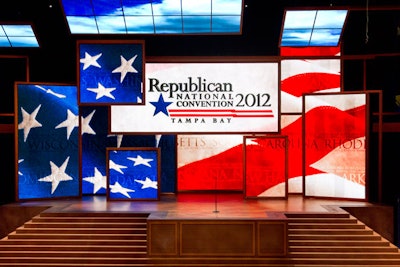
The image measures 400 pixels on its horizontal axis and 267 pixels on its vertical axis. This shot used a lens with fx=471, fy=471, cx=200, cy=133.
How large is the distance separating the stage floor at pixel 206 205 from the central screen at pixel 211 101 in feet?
6.72

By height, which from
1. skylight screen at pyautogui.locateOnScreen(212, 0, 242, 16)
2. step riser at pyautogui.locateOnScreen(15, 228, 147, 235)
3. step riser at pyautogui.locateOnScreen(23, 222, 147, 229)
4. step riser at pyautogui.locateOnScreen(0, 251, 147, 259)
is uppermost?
skylight screen at pyautogui.locateOnScreen(212, 0, 242, 16)

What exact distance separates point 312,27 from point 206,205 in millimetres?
6584

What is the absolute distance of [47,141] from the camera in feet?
45.0

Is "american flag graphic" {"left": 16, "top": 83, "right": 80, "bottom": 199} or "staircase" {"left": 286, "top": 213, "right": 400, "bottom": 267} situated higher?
"american flag graphic" {"left": 16, "top": 83, "right": 80, "bottom": 199}

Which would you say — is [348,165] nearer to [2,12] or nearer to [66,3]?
[66,3]

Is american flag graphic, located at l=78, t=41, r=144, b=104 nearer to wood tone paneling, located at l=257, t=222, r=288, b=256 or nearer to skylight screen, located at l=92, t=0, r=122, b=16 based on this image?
skylight screen, located at l=92, t=0, r=122, b=16

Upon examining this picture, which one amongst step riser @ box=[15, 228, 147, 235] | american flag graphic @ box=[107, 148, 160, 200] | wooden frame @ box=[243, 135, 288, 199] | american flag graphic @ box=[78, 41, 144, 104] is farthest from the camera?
wooden frame @ box=[243, 135, 288, 199]

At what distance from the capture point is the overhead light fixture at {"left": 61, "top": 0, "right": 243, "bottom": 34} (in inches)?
563

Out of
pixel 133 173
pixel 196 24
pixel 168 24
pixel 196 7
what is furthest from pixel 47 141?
pixel 196 7

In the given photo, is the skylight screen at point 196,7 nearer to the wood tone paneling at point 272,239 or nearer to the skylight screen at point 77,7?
the skylight screen at point 77,7

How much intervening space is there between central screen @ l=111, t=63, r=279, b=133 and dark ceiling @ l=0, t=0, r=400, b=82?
1.46 metres

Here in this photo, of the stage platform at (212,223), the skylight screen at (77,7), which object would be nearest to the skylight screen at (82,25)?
the skylight screen at (77,7)

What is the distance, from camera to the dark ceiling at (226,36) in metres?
14.3

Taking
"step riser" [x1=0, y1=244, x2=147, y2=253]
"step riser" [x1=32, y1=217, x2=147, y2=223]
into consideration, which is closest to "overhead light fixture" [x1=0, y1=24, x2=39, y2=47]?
"step riser" [x1=32, y1=217, x2=147, y2=223]
